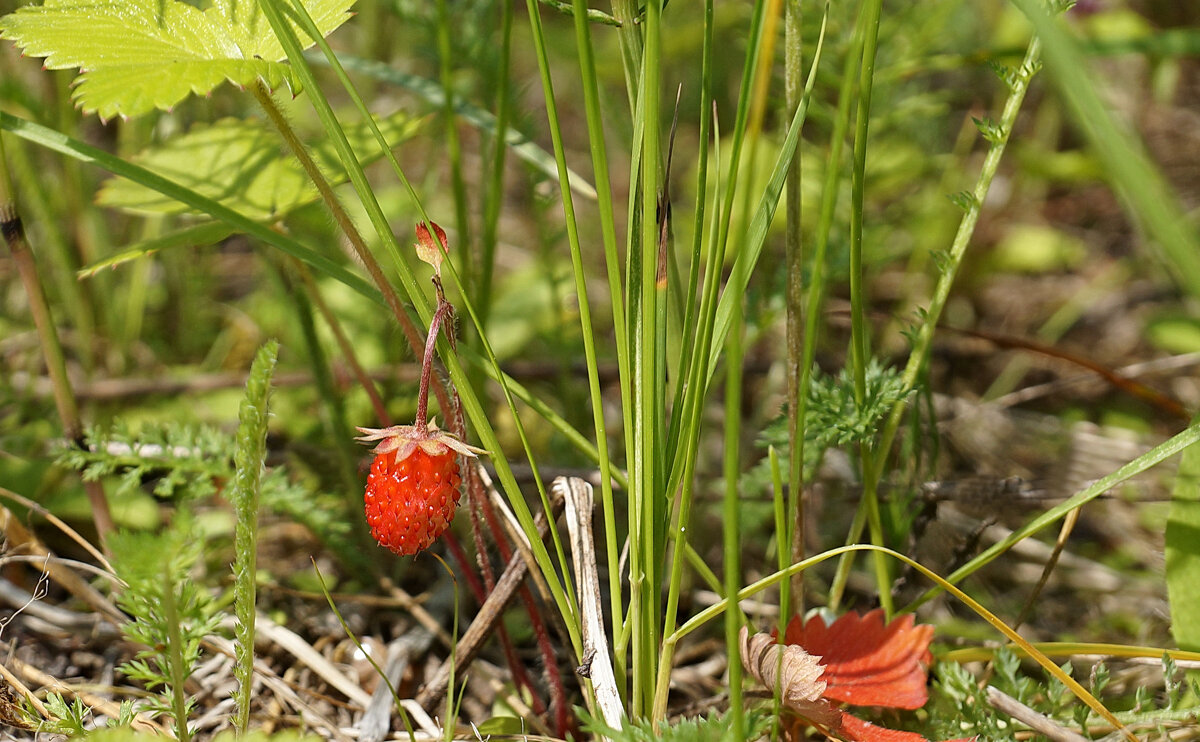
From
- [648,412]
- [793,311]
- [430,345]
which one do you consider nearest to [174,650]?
Result: [430,345]

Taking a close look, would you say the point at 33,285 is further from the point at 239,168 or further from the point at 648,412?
the point at 648,412

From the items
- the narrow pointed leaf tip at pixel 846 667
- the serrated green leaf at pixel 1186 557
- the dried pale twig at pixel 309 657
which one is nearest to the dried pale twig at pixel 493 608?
the dried pale twig at pixel 309 657

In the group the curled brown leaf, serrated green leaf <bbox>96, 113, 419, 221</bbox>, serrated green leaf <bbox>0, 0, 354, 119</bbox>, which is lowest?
the curled brown leaf

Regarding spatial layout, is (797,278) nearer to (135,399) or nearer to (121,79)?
(121,79)

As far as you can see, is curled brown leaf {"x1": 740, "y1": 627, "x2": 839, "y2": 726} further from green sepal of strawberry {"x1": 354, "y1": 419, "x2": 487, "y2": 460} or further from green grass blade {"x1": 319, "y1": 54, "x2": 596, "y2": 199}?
green grass blade {"x1": 319, "y1": 54, "x2": 596, "y2": 199}

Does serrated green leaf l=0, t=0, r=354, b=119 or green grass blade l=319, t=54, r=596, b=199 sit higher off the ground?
serrated green leaf l=0, t=0, r=354, b=119

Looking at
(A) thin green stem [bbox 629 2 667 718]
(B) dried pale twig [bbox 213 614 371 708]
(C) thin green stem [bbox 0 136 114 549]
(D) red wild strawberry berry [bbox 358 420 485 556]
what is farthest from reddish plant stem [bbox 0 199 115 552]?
(A) thin green stem [bbox 629 2 667 718]

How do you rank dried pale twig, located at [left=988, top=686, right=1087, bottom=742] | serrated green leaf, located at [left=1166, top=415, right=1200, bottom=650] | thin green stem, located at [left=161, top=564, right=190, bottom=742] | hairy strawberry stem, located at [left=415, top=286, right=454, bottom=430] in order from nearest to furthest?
thin green stem, located at [left=161, top=564, right=190, bottom=742] < hairy strawberry stem, located at [left=415, top=286, right=454, bottom=430] < dried pale twig, located at [left=988, top=686, right=1087, bottom=742] < serrated green leaf, located at [left=1166, top=415, right=1200, bottom=650]

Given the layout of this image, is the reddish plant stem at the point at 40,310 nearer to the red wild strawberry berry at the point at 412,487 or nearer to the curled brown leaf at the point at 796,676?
the red wild strawberry berry at the point at 412,487
